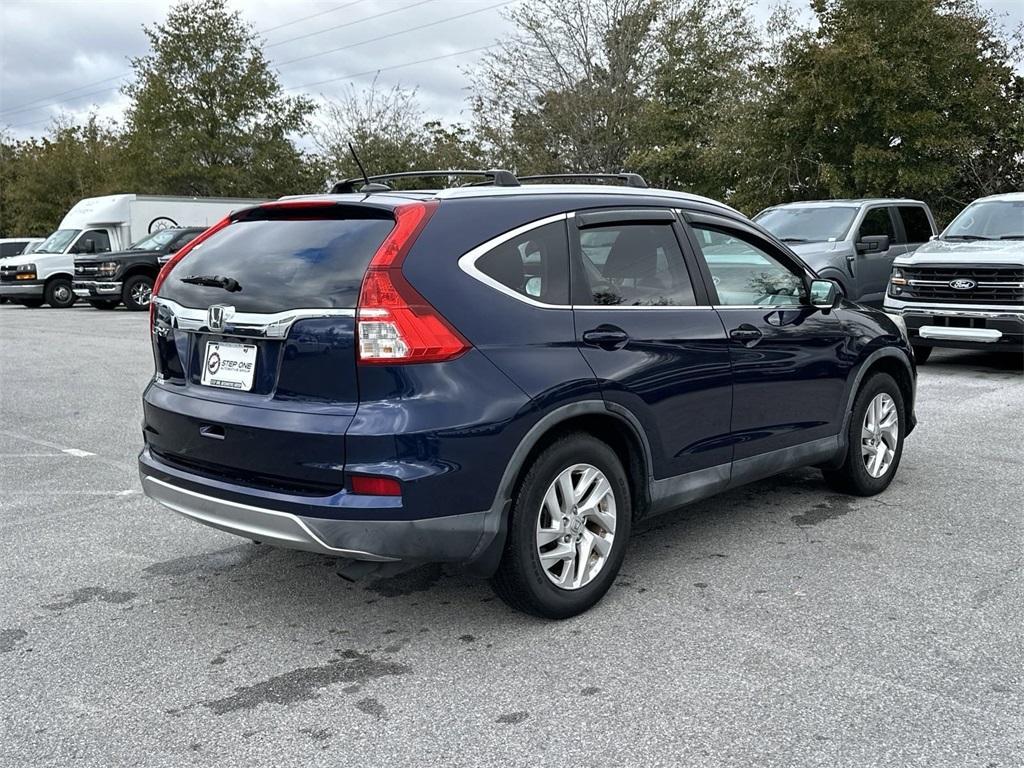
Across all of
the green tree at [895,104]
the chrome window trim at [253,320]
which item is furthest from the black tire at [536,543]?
the green tree at [895,104]

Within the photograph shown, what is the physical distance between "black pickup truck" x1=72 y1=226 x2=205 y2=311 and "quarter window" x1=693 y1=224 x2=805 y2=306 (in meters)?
20.2

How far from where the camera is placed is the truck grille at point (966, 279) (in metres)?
10.2

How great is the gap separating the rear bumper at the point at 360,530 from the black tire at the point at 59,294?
23887mm

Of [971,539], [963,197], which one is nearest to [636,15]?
[963,197]

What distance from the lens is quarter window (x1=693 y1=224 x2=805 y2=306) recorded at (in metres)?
4.78

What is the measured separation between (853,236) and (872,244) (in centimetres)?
50

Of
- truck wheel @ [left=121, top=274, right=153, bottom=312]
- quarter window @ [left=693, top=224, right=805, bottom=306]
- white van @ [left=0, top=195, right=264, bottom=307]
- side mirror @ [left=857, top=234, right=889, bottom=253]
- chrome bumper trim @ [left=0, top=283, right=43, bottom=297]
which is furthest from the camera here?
white van @ [left=0, top=195, right=264, bottom=307]

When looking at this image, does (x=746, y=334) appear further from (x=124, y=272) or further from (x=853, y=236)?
(x=124, y=272)

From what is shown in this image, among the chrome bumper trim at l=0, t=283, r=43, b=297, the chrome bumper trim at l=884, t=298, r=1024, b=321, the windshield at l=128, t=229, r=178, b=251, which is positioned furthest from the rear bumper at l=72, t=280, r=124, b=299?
the chrome bumper trim at l=884, t=298, r=1024, b=321

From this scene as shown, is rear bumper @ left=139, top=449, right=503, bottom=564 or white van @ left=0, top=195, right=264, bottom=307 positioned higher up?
white van @ left=0, top=195, right=264, bottom=307

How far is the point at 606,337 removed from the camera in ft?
13.3

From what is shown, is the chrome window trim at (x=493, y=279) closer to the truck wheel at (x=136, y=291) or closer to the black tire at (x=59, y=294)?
the truck wheel at (x=136, y=291)

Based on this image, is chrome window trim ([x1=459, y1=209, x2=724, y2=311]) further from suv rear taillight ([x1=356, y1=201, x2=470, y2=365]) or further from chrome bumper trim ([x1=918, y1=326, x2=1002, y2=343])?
chrome bumper trim ([x1=918, y1=326, x2=1002, y2=343])

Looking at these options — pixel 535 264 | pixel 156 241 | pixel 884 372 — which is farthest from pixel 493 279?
pixel 156 241
